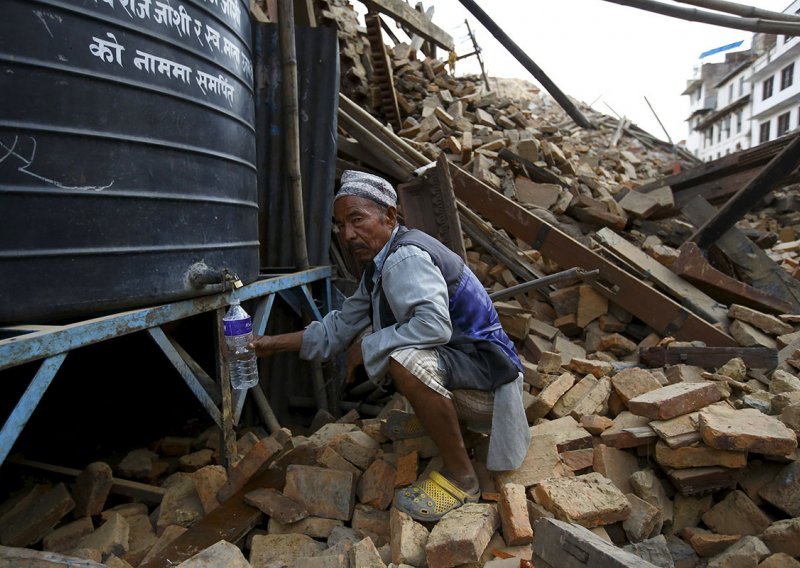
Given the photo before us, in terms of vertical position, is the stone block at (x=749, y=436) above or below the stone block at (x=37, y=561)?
above

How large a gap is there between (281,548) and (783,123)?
38525 millimetres

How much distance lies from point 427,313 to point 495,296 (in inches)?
68.4

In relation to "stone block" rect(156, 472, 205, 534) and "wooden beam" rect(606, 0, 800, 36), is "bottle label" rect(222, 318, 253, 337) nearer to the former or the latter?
"stone block" rect(156, 472, 205, 534)

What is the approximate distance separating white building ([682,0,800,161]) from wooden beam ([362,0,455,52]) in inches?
1001

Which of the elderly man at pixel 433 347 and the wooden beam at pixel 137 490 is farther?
the wooden beam at pixel 137 490

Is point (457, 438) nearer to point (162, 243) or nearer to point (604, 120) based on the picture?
point (162, 243)

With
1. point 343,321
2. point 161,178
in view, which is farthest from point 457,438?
point 161,178

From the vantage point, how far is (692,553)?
87.7 inches

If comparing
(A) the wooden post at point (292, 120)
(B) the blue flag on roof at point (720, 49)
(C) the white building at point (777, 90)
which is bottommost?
(A) the wooden post at point (292, 120)

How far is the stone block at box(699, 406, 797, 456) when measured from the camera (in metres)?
2.27

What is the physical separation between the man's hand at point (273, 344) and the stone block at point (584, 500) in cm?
129

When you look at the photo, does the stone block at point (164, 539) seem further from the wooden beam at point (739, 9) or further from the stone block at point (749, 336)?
the stone block at point (749, 336)

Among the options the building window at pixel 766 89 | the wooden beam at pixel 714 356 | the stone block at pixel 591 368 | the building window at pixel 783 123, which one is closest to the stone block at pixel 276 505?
the stone block at pixel 591 368

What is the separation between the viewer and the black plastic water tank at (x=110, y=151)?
1.56 m
